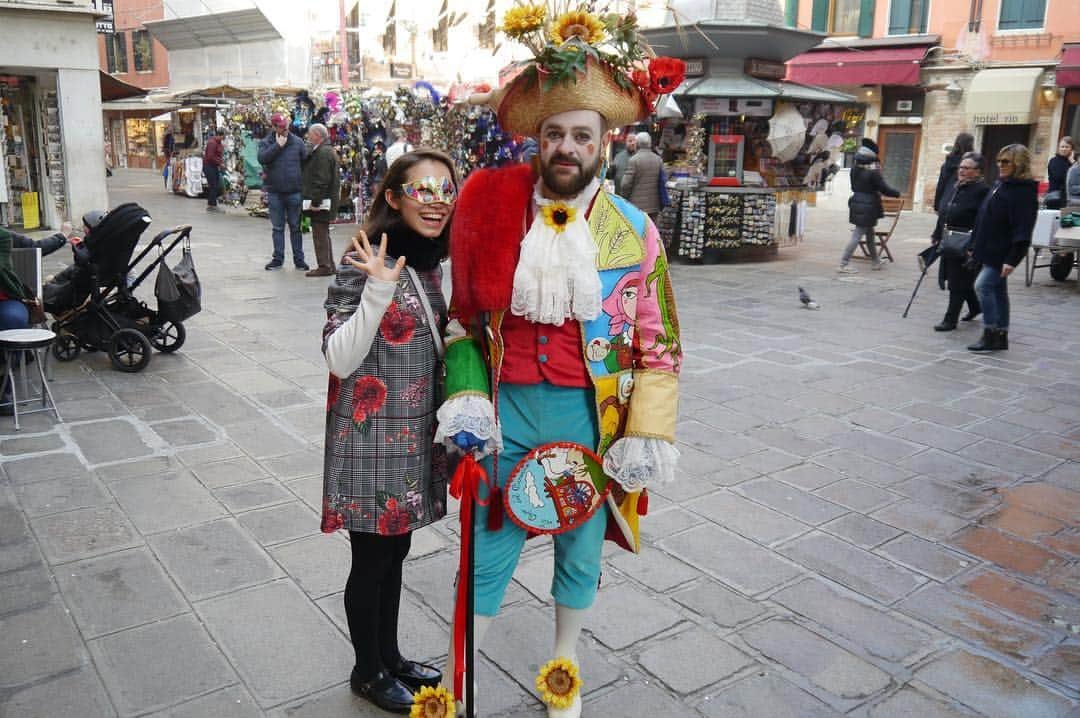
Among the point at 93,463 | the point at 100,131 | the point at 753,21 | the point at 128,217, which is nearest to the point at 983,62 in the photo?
the point at 753,21

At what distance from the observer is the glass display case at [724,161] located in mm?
11711

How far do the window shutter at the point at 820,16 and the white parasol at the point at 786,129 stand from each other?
1145cm

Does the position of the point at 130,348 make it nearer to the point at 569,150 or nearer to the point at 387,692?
the point at 387,692

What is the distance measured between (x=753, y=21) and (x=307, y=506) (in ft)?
Result: 31.6

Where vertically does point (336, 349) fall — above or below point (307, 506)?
above

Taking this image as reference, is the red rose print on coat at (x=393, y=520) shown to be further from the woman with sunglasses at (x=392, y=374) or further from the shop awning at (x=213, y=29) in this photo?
the shop awning at (x=213, y=29)

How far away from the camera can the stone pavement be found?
269 cm

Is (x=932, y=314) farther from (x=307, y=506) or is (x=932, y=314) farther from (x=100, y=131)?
(x=100, y=131)

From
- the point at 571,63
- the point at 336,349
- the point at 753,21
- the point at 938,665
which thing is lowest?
the point at 938,665

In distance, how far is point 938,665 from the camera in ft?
9.30

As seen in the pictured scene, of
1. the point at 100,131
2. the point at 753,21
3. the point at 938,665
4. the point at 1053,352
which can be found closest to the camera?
the point at 938,665

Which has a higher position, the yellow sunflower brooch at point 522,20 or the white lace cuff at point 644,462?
the yellow sunflower brooch at point 522,20

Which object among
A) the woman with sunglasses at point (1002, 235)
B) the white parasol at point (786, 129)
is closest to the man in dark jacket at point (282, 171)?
the white parasol at point (786, 129)

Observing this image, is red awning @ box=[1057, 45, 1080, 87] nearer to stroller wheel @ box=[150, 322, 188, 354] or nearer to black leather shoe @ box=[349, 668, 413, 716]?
stroller wheel @ box=[150, 322, 188, 354]
